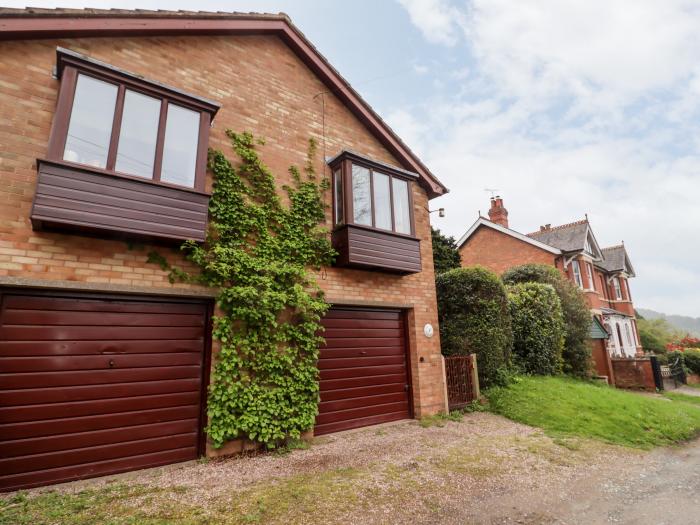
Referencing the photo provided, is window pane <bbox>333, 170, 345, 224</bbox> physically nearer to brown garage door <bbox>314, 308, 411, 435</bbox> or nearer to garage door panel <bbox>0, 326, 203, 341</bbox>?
brown garage door <bbox>314, 308, 411, 435</bbox>

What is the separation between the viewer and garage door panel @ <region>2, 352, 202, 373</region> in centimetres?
450

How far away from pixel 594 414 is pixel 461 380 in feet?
9.46

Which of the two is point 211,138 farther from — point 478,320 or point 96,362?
point 478,320

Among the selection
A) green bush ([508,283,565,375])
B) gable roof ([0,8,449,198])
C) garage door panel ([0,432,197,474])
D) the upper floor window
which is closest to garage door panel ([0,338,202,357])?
garage door panel ([0,432,197,474])

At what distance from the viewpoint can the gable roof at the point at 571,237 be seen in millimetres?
20812

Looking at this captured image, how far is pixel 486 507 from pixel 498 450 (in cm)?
222

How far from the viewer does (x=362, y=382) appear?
757 centimetres

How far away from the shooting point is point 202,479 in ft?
15.0

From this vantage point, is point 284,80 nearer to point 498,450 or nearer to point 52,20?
point 52,20

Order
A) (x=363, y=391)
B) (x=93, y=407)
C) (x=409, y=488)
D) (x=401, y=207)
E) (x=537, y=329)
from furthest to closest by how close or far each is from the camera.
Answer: (x=537, y=329)
(x=401, y=207)
(x=363, y=391)
(x=93, y=407)
(x=409, y=488)

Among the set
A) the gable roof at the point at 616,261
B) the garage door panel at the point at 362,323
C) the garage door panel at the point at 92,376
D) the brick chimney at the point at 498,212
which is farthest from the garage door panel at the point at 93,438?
the gable roof at the point at 616,261

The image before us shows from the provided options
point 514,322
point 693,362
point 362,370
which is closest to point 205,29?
point 362,370

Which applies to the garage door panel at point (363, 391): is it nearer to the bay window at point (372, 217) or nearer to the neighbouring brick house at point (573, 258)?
the bay window at point (372, 217)

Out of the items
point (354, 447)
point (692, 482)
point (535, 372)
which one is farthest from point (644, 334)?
point (354, 447)
